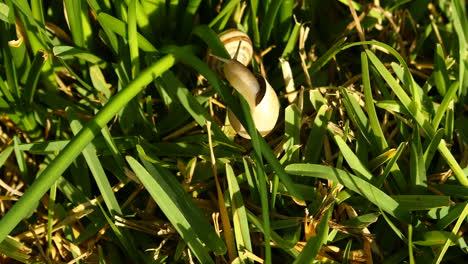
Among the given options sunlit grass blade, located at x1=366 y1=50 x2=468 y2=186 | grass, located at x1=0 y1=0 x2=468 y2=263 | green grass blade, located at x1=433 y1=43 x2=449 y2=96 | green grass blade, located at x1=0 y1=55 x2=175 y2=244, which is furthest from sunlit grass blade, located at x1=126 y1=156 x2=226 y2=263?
green grass blade, located at x1=433 y1=43 x2=449 y2=96

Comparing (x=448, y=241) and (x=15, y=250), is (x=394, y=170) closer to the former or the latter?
(x=448, y=241)

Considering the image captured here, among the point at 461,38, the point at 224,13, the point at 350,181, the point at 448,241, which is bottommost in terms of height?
the point at 448,241

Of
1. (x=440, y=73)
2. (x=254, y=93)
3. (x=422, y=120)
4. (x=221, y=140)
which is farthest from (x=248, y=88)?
(x=440, y=73)

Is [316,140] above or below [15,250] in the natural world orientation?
above

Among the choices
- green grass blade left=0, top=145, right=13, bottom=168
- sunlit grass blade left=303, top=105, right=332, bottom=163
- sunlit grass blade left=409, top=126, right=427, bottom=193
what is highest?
green grass blade left=0, top=145, right=13, bottom=168

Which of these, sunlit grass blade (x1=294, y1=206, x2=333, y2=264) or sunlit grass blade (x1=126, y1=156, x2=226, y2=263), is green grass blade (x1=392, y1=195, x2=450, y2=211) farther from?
sunlit grass blade (x1=126, y1=156, x2=226, y2=263)

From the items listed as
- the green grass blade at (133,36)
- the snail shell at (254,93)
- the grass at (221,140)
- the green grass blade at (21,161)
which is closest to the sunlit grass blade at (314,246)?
the grass at (221,140)
